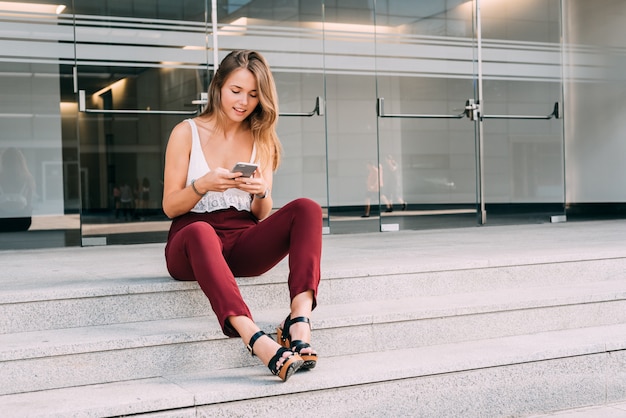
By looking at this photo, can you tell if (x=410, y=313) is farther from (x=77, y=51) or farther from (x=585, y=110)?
(x=585, y=110)

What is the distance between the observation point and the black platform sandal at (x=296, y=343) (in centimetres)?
288

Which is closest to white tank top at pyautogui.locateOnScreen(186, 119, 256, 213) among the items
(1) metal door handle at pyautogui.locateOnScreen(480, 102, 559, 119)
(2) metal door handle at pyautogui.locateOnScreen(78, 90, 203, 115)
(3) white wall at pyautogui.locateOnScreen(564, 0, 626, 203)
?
(2) metal door handle at pyautogui.locateOnScreen(78, 90, 203, 115)

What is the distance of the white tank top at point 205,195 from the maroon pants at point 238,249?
33 mm

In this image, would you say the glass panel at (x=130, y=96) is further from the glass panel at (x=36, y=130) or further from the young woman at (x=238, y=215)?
the young woman at (x=238, y=215)

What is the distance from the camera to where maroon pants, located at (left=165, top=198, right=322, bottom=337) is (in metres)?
2.95

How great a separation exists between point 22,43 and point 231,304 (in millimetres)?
5153

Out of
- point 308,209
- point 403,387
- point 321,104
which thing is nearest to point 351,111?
point 321,104

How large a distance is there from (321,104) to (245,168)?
458 centimetres

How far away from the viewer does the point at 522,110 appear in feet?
28.3

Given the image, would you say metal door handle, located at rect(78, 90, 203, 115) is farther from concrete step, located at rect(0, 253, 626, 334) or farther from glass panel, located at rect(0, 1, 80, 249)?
concrete step, located at rect(0, 253, 626, 334)

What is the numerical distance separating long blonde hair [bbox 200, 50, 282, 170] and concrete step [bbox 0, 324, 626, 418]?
0.98 metres

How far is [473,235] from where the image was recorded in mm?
6855

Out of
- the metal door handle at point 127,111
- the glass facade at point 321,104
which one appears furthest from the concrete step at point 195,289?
the glass facade at point 321,104

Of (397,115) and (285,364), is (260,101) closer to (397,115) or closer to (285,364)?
(285,364)
